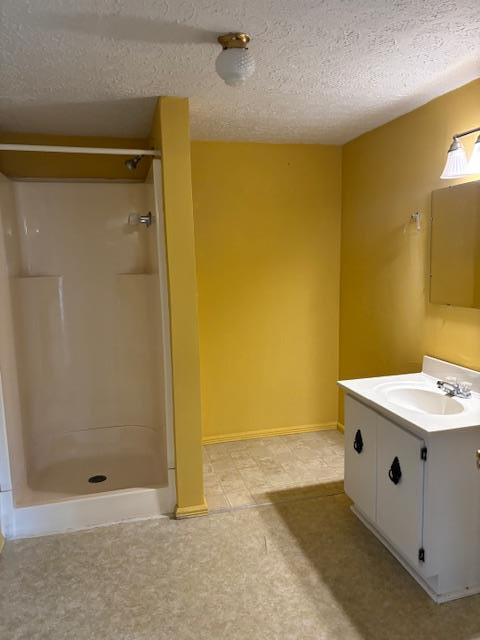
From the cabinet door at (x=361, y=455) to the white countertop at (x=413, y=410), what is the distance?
74 millimetres

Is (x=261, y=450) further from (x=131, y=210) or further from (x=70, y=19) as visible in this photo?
(x=70, y=19)

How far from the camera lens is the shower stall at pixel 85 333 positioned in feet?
9.84

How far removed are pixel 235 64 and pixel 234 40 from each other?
0.28 feet

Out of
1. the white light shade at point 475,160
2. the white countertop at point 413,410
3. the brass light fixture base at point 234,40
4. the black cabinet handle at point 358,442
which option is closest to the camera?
the brass light fixture base at point 234,40

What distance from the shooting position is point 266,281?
3498 mm

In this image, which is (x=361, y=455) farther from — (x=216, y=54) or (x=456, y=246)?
(x=216, y=54)

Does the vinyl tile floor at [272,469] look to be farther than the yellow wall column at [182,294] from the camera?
Yes

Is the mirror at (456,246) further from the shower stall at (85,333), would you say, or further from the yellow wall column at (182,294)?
the shower stall at (85,333)

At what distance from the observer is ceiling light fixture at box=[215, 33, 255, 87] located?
1688 millimetres

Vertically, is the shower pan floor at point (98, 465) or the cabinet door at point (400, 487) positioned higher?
the cabinet door at point (400, 487)

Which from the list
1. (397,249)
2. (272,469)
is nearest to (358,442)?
(272,469)

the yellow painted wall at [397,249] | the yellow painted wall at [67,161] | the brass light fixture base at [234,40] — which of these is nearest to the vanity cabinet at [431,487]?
the yellow painted wall at [397,249]

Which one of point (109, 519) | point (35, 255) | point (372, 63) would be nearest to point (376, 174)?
point (372, 63)

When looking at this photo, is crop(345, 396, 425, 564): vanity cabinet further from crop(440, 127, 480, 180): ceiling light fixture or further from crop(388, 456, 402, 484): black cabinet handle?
crop(440, 127, 480, 180): ceiling light fixture
